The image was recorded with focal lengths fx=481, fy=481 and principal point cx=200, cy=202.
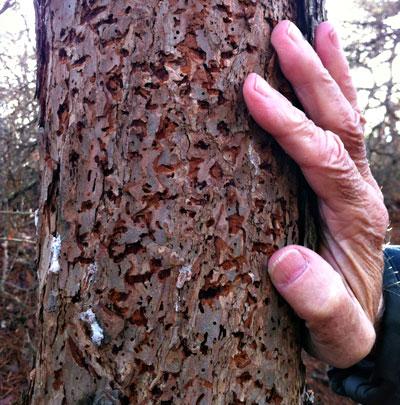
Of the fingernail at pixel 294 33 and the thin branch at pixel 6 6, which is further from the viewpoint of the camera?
the thin branch at pixel 6 6

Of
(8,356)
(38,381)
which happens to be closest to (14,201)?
(8,356)

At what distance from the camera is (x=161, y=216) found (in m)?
1.04

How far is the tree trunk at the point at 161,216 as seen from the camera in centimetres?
103

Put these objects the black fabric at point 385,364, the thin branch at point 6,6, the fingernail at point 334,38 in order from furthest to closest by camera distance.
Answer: the thin branch at point 6,6, the black fabric at point 385,364, the fingernail at point 334,38

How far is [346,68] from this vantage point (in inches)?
50.7

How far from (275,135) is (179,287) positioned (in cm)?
41

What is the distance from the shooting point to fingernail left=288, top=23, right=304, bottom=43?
1121 mm

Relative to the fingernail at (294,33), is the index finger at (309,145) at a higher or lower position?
lower

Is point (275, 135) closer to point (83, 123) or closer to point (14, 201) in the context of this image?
point (83, 123)

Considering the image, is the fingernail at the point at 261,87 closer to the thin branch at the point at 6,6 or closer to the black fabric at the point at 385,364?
the black fabric at the point at 385,364

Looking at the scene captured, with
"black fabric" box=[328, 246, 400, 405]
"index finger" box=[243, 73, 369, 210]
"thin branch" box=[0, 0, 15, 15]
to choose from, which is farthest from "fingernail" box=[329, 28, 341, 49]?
"thin branch" box=[0, 0, 15, 15]

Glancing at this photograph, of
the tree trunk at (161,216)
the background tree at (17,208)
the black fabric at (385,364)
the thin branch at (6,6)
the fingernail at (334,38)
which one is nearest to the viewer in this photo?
the tree trunk at (161,216)

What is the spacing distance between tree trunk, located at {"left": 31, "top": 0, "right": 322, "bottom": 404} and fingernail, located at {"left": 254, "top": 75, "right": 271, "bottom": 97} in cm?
4

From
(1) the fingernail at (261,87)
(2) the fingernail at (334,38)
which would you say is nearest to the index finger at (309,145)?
(1) the fingernail at (261,87)
